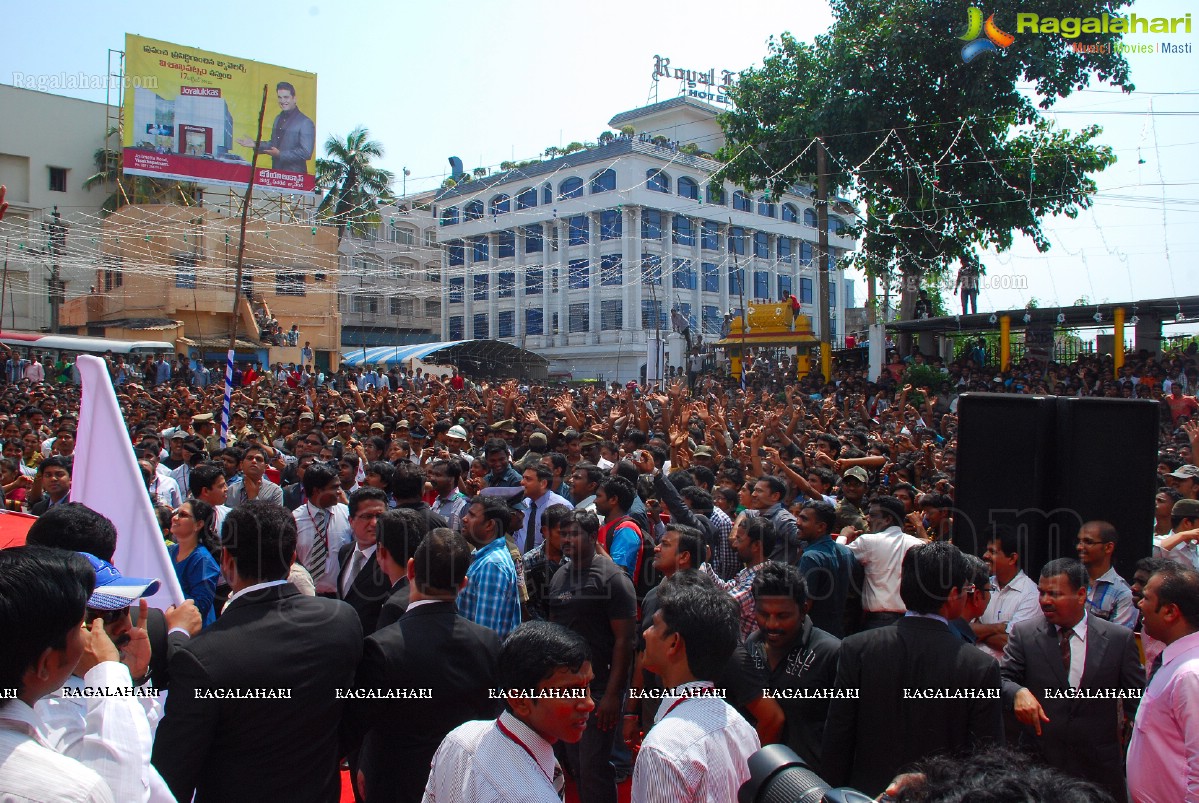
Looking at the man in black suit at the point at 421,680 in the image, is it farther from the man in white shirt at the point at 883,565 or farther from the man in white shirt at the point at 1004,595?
the man in white shirt at the point at 883,565

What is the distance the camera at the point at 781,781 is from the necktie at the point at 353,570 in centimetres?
352

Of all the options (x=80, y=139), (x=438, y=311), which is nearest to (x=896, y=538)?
(x=80, y=139)

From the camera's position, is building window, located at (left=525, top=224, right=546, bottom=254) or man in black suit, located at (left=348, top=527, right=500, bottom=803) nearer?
man in black suit, located at (left=348, top=527, right=500, bottom=803)

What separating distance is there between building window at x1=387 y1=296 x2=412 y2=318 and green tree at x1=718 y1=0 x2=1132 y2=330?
91.5ft

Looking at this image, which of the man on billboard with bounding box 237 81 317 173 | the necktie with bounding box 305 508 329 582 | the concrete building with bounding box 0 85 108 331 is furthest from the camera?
the concrete building with bounding box 0 85 108 331

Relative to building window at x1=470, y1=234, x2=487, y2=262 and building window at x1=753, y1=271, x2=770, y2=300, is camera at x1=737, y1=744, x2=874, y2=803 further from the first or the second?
building window at x1=753, y1=271, x2=770, y2=300

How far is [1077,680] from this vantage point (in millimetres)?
3381

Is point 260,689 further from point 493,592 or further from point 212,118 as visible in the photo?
point 212,118

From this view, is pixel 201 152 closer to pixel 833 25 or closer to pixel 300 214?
pixel 300 214

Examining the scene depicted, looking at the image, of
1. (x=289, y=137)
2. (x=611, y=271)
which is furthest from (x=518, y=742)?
(x=611, y=271)

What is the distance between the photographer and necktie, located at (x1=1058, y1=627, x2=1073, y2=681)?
11.2 feet

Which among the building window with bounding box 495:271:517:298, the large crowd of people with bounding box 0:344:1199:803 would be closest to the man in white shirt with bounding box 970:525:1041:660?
the large crowd of people with bounding box 0:344:1199:803

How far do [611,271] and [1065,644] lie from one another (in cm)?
3731

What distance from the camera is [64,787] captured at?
1535mm
